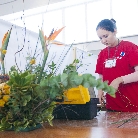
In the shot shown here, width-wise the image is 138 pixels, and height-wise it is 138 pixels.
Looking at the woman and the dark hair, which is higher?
the dark hair

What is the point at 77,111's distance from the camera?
1.06 meters

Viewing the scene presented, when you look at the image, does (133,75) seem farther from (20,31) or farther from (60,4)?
(60,4)

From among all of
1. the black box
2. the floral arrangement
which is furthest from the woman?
the floral arrangement

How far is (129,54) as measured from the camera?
154cm

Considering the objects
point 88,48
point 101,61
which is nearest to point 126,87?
point 101,61

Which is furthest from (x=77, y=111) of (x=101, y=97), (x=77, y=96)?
(x=101, y=97)

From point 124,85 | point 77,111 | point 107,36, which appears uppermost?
point 107,36

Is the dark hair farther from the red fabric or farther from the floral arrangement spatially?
the floral arrangement

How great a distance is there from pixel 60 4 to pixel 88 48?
2.90 ft

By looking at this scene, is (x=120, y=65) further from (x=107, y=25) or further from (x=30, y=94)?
(x=30, y=94)

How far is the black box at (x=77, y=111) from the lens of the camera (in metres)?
1.05

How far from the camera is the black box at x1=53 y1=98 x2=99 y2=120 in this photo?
1.05 meters

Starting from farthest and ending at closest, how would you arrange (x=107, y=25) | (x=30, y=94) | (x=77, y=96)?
1. (x=107, y=25)
2. (x=77, y=96)
3. (x=30, y=94)

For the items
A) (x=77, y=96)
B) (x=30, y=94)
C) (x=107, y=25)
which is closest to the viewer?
(x=30, y=94)
